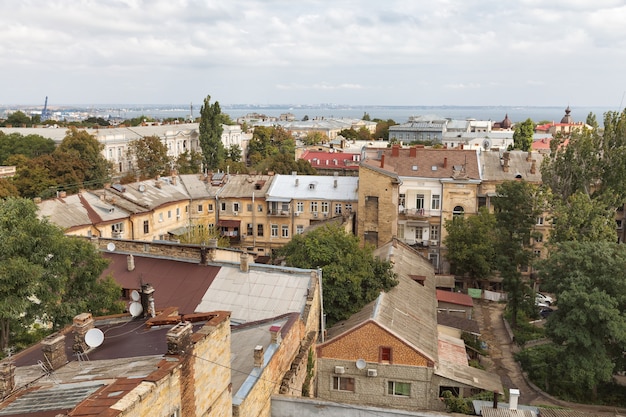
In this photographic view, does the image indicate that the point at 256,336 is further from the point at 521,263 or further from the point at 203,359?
the point at 521,263

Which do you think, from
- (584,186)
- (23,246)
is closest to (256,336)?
(23,246)

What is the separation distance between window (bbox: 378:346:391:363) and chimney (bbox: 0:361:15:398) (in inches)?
665

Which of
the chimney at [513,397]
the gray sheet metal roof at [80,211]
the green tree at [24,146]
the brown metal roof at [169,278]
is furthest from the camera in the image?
the green tree at [24,146]

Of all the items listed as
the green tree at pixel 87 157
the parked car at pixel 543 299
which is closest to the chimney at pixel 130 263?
the parked car at pixel 543 299

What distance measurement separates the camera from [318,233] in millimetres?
30656

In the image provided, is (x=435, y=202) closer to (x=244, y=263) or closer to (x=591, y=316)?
(x=591, y=316)

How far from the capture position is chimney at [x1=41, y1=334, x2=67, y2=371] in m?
12.0

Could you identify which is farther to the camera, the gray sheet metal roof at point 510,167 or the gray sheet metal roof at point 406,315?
the gray sheet metal roof at point 510,167

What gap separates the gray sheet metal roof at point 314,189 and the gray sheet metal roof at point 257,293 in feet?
86.4

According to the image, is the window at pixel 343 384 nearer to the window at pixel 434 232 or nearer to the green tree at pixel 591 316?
the green tree at pixel 591 316

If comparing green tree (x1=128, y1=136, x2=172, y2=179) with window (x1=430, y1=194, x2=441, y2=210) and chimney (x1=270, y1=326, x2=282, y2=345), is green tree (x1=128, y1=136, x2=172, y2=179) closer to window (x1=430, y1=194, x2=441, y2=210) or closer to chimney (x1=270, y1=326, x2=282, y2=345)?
window (x1=430, y1=194, x2=441, y2=210)

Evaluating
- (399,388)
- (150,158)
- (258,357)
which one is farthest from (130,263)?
(150,158)

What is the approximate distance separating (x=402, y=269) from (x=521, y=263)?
936 centimetres

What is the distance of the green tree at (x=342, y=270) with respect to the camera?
89.9 feet
